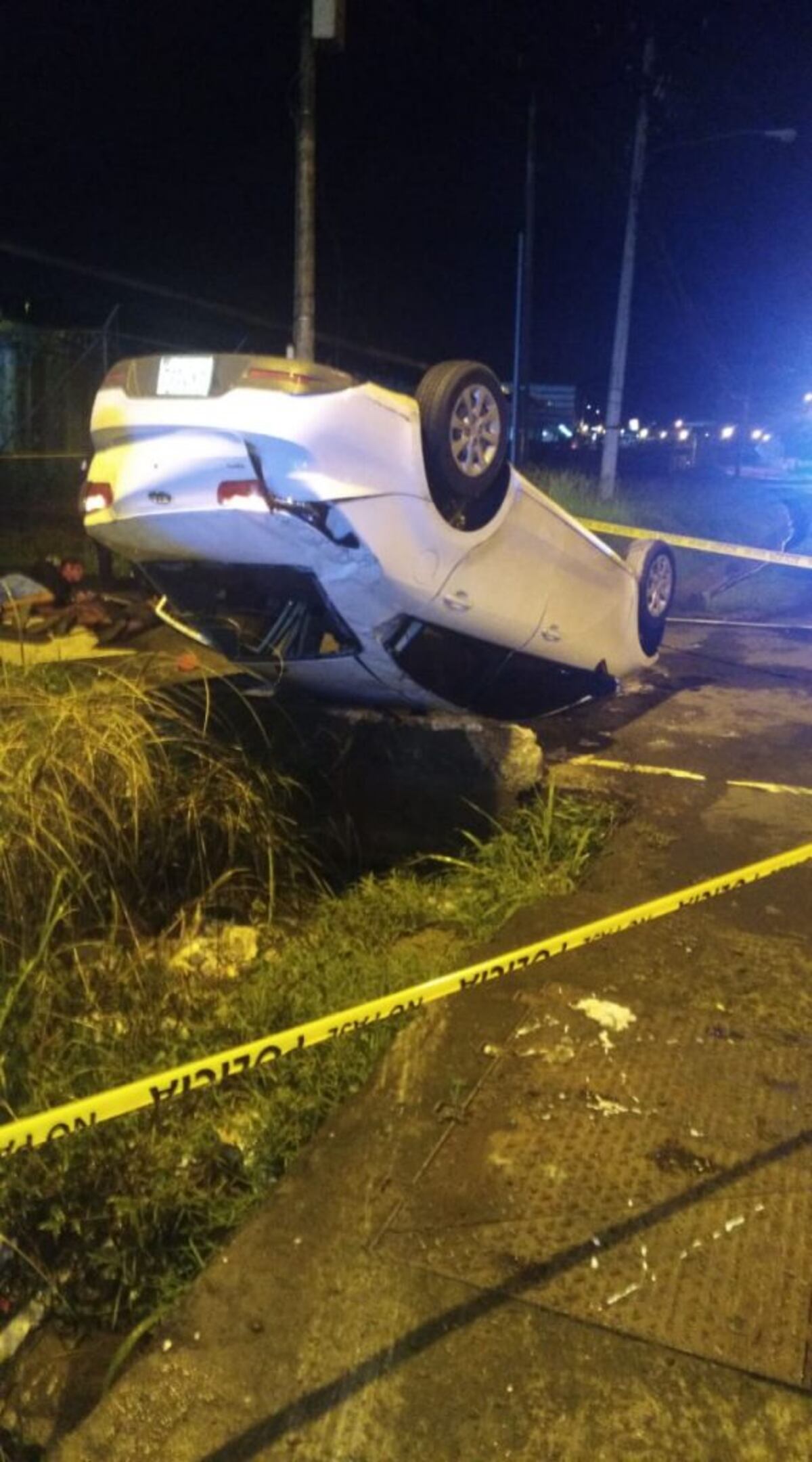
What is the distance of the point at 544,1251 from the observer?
2.65 m

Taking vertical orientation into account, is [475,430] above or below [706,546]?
above

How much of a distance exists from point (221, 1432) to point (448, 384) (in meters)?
3.49

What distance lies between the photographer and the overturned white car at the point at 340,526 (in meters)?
4.05

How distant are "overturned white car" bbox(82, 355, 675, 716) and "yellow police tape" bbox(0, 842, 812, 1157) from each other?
163 centimetres

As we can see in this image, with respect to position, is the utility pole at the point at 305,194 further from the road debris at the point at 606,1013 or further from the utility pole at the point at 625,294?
the utility pole at the point at 625,294

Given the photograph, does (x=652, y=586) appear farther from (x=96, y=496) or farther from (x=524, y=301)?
(x=524, y=301)

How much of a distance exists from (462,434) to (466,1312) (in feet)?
10.4

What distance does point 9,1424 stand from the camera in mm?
2664

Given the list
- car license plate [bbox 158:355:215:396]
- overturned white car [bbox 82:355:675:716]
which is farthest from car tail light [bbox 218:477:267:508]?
car license plate [bbox 158:355:215:396]

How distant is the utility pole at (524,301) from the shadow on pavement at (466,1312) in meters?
16.5

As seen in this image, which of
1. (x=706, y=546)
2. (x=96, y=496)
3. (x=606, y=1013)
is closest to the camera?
(x=606, y=1013)

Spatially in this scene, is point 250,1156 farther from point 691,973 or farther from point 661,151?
point 661,151

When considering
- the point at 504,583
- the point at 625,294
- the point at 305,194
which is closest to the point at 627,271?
the point at 625,294

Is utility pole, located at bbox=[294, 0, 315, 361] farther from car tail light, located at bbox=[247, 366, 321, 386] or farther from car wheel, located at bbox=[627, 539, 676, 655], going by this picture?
car tail light, located at bbox=[247, 366, 321, 386]
